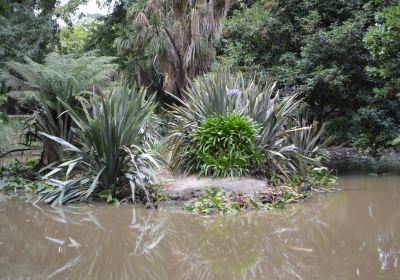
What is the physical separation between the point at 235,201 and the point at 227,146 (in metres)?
1.30

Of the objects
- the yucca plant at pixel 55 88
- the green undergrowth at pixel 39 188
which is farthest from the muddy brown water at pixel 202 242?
the yucca plant at pixel 55 88

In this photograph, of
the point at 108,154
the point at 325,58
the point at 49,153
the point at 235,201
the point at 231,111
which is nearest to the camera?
the point at 235,201

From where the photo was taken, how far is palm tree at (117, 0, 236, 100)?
12609 mm

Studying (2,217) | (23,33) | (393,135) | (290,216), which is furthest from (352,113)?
(23,33)

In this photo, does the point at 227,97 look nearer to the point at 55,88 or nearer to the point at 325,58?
the point at 55,88

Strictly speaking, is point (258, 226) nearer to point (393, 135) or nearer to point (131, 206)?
point (131, 206)

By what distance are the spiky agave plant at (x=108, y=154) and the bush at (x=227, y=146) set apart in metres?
1.01


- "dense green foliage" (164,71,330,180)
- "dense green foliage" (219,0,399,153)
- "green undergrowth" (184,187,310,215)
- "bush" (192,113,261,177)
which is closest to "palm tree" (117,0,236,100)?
"dense green foliage" (219,0,399,153)

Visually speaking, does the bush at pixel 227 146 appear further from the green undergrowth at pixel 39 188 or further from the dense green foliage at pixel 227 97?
the green undergrowth at pixel 39 188

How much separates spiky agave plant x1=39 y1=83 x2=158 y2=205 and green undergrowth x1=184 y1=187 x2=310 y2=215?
0.95m

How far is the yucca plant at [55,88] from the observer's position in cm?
924

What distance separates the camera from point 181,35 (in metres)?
13.0

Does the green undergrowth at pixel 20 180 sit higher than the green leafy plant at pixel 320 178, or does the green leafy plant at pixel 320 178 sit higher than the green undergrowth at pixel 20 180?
the green leafy plant at pixel 320 178

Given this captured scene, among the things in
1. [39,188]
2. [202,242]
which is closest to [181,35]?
[39,188]
